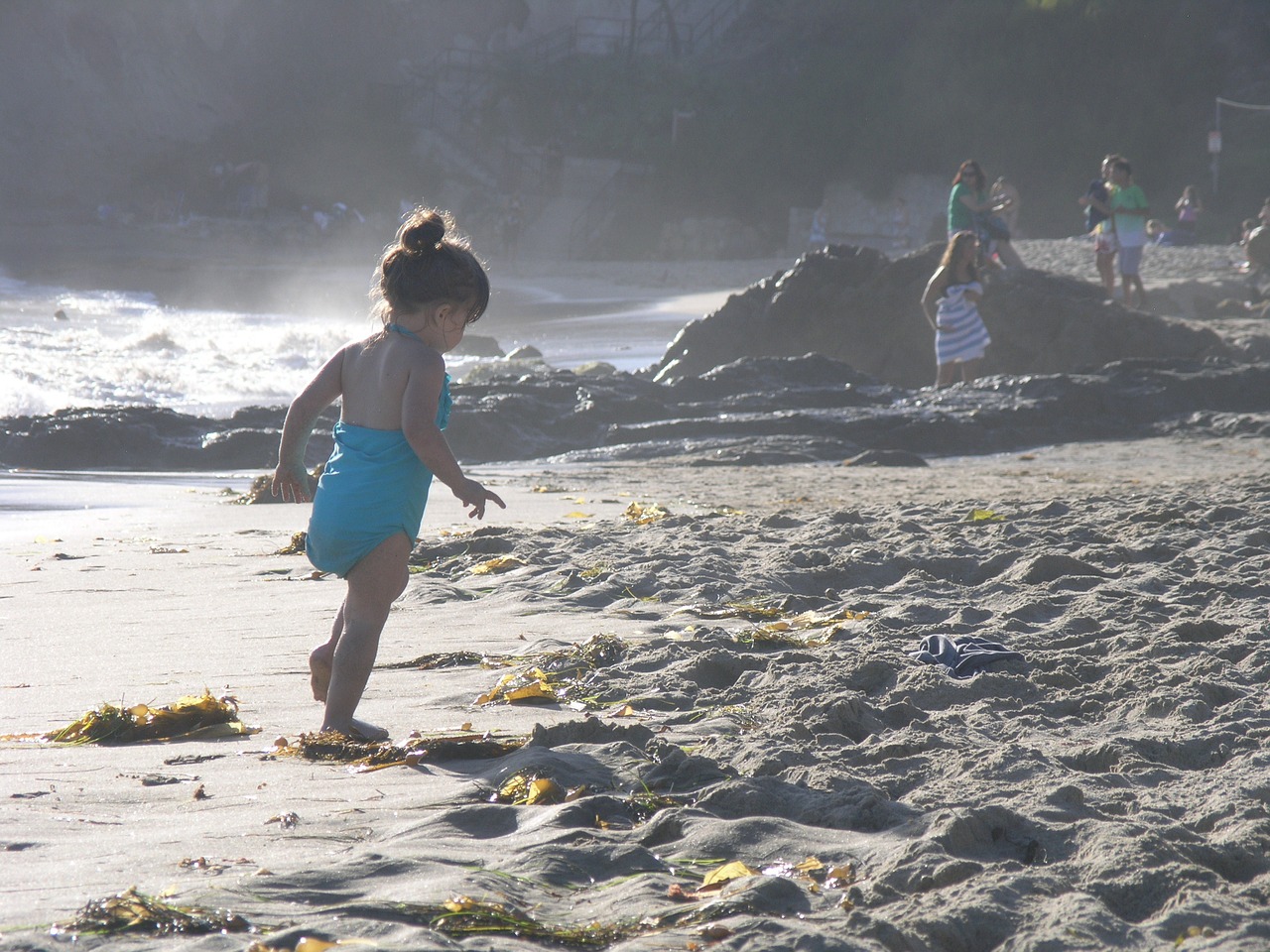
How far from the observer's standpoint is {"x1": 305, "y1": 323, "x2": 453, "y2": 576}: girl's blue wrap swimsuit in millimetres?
2844

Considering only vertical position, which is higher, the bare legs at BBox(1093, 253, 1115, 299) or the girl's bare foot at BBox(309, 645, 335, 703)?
the bare legs at BBox(1093, 253, 1115, 299)

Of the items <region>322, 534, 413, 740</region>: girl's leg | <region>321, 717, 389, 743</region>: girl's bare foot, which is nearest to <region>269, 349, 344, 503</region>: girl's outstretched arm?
<region>322, 534, 413, 740</region>: girl's leg

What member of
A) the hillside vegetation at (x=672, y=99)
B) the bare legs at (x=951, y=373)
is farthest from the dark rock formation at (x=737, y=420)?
the hillside vegetation at (x=672, y=99)

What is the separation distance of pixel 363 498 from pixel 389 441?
0.15 metres

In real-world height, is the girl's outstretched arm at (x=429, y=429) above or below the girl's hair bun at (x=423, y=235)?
below

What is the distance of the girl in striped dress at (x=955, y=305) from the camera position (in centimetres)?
979

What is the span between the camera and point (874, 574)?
14.4 feet

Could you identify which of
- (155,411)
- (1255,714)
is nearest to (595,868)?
(1255,714)

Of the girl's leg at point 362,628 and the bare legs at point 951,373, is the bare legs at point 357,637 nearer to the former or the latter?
the girl's leg at point 362,628

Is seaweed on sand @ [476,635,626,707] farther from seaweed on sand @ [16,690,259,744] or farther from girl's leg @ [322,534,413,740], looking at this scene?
seaweed on sand @ [16,690,259,744]

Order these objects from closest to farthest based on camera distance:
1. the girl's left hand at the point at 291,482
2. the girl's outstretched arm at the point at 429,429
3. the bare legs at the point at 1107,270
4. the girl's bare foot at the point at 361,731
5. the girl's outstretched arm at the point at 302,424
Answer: the girl's bare foot at the point at 361,731
the girl's outstretched arm at the point at 429,429
the girl's outstretched arm at the point at 302,424
the girl's left hand at the point at 291,482
the bare legs at the point at 1107,270

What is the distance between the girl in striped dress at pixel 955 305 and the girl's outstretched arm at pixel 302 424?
7534 millimetres

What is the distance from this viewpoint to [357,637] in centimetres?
278

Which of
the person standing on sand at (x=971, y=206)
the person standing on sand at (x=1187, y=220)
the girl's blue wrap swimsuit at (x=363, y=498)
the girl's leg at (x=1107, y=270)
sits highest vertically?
the person standing on sand at (x=1187, y=220)
